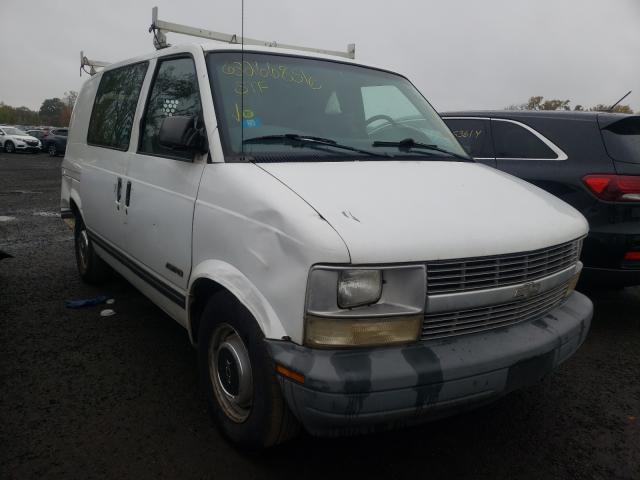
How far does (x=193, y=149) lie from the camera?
2588 millimetres

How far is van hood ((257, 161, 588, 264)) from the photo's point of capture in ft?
6.38

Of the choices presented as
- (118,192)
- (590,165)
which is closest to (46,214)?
(118,192)

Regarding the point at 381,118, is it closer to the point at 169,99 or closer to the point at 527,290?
the point at 169,99

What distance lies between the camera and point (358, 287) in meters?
1.91

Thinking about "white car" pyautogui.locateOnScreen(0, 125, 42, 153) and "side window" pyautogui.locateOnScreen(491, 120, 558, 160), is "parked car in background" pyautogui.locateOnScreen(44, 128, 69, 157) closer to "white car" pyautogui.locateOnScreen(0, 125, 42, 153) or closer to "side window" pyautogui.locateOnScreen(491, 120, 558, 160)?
Answer: "white car" pyautogui.locateOnScreen(0, 125, 42, 153)

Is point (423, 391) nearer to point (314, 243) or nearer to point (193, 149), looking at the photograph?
point (314, 243)

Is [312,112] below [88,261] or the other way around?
the other way around

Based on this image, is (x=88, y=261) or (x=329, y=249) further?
(x=88, y=261)

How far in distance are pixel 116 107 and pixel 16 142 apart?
31763 millimetres

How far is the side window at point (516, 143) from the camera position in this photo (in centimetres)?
445

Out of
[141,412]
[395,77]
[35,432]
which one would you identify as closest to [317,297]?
[141,412]

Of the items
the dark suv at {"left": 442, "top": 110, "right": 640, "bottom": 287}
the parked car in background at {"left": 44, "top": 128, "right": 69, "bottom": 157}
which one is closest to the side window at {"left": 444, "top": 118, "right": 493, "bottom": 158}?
the dark suv at {"left": 442, "top": 110, "right": 640, "bottom": 287}

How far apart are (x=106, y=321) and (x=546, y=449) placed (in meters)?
3.32

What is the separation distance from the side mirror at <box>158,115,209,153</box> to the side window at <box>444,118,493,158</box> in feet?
9.93
